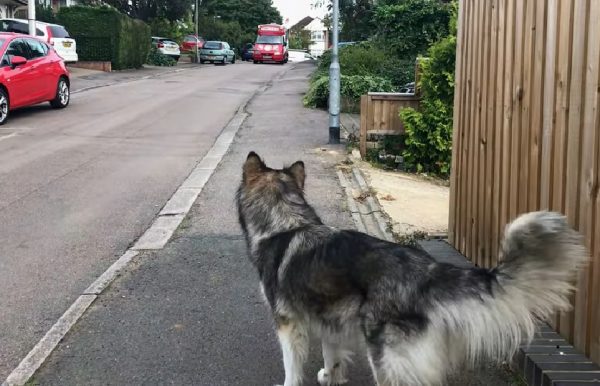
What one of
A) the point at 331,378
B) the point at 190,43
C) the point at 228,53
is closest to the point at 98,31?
the point at 228,53

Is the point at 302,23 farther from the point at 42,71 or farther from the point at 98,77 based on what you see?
the point at 42,71

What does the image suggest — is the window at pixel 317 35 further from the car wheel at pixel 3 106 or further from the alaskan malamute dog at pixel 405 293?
the alaskan malamute dog at pixel 405 293

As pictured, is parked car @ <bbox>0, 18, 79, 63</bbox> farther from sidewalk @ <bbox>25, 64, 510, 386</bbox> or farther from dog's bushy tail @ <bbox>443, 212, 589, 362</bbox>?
dog's bushy tail @ <bbox>443, 212, 589, 362</bbox>

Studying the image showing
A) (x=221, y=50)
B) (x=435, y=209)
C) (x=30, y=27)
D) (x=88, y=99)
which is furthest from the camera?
(x=221, y=50)

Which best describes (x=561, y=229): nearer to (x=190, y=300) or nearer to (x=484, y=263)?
(x=484, y=263)

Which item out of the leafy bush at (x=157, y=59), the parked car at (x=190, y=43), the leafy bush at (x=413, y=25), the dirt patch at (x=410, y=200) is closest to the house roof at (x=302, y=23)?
the parked car at (x=190, y=43)

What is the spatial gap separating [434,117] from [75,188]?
5.54 metres

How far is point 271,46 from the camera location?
5153 centimetres

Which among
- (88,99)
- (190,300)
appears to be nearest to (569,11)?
(190,300)

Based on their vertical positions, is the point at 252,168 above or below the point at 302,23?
below

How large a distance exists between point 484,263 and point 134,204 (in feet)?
15.6

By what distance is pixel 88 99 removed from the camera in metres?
20.3

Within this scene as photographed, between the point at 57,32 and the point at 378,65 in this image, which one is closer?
the point at 378,65

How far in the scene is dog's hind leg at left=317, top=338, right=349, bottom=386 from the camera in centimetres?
379
